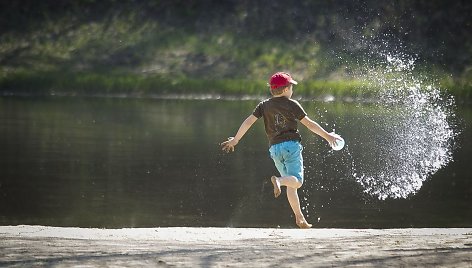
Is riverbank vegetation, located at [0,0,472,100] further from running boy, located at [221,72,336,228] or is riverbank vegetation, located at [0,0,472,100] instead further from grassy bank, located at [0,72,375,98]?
running boy, located at [221,72,336,228]

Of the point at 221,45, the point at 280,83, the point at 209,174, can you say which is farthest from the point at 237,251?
the point at 221,45

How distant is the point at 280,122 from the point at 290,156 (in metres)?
0.30

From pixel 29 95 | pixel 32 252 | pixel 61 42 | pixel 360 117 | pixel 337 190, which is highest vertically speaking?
pixel 61 42

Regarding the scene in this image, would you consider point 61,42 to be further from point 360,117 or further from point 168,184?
point 168,184

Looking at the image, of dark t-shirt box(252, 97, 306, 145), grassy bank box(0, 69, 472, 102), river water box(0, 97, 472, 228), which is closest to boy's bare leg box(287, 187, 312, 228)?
dark t-shirt box(252, 97, 306, 145)

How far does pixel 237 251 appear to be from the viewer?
6090 millimetres

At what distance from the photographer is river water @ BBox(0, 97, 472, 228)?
1206 cm

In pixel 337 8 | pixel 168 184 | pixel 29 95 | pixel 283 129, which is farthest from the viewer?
pixel 337 8

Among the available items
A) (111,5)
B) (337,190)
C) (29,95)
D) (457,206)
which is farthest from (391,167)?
(111,5)

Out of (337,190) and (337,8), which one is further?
(337,8)

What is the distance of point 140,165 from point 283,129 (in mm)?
8363

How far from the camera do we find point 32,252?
19.5 ft

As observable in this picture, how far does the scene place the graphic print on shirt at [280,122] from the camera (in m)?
8.88

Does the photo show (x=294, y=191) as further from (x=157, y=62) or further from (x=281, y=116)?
(x=157, y=62)
